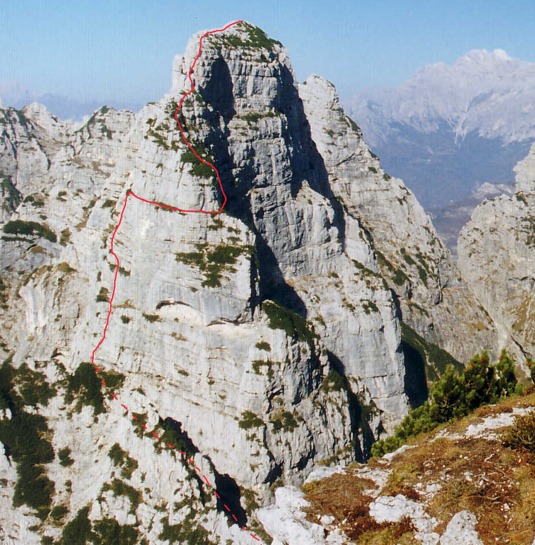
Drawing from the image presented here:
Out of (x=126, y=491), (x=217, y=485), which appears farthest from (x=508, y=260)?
(x=126, y=491)

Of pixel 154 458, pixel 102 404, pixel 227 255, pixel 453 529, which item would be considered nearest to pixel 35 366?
pixel 102 404

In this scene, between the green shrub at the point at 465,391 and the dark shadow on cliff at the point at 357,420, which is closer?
the green shrub at the point at 465,391

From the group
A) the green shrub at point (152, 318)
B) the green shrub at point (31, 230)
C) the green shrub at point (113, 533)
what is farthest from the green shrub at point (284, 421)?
the green shrub at point (31, 230)

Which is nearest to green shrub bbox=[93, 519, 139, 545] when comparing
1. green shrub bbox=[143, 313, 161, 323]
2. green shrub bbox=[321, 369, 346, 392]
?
green shrub bbox=[143, 313, 161, 323]

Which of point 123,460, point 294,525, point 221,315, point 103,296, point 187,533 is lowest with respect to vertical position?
point 187,533

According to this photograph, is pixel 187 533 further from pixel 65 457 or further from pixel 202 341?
pixel 65 457

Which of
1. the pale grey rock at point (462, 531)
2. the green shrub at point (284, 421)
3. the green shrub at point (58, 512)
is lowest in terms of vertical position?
the green shrub at point (58, 512)

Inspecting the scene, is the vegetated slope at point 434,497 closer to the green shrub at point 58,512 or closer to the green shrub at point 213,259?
the green shrub at point 213,259
